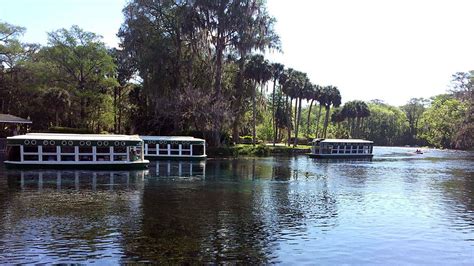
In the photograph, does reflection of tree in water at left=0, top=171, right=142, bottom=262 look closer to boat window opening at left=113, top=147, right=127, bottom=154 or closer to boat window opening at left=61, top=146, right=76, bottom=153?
boat window opening at left=61, top=146, right=76, bottom=153

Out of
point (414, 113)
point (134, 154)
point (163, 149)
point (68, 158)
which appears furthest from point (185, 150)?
point (414, 113)

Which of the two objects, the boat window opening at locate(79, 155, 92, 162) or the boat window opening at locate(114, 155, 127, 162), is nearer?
the boat window opening at locate(79, 155, 92, 162)

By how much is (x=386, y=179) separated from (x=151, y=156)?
91.2ft

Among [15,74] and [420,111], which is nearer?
[15,74]

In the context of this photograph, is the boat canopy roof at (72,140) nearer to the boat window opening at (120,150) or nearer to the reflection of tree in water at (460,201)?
the boat window opening at (120,150)

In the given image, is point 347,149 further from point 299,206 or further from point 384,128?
point 384,128

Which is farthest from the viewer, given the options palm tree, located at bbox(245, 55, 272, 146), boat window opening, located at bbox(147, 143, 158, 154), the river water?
palm tree, located at bbox(245, 55, 272, 146)

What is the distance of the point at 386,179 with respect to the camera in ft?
142

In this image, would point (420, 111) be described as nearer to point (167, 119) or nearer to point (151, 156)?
point (167, 119)

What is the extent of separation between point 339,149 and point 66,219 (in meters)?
61.1

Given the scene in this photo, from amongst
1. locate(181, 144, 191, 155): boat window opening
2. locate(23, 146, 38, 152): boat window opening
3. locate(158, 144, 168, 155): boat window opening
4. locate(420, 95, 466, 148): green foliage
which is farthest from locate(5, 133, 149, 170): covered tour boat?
locate(420, 95, 466, 148): green foliage

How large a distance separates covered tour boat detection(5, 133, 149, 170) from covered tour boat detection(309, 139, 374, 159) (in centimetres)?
3648

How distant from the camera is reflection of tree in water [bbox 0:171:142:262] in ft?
51.4

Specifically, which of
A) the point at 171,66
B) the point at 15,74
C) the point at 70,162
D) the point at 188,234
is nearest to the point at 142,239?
the point at 188,234
